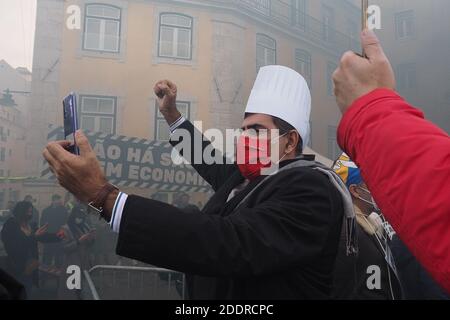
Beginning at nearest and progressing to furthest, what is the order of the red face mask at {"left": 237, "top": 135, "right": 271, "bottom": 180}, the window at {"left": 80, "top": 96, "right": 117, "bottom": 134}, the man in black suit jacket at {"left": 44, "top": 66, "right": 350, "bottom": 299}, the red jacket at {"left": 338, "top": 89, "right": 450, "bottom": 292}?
the red jacket at {"left": 338, "top": 89, "right": 450, "bottom": 292} < the man in black suit jacket at {"left": 44, "top": 66, "right": 350, "bottom": 299} < the red face mask at {"left": 237, "top": 135, "right": 271, "bottom": 180} < the window at {"left": 80, "top": 96, "right": 117, "bottom": 134}

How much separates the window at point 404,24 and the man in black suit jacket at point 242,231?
0.80 m

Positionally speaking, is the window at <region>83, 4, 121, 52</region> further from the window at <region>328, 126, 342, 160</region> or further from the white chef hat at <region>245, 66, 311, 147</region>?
the window at <region>328, 126, 342, 160</region>

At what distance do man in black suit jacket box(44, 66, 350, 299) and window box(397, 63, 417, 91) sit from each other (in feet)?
2.56

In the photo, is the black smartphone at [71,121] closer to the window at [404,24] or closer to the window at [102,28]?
the window at [102,28]

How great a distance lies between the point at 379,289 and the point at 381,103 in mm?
1038

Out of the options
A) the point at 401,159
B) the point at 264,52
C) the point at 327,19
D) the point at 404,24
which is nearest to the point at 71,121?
the point at 401,159

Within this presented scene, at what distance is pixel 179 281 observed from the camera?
5.23 feet

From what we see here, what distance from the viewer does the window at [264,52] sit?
1496 millimetres

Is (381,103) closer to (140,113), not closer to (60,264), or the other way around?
(140,113)

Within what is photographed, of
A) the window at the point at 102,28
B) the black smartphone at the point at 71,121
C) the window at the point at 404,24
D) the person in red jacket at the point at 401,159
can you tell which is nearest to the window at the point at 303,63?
the window at the point at 404,24

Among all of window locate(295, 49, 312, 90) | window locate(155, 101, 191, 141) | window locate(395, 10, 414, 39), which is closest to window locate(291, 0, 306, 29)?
window locate(295, 49, 312, 90)

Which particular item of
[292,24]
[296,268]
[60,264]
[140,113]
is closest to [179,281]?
[60,264]

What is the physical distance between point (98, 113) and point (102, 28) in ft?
0.97

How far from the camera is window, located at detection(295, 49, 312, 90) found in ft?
4.89
